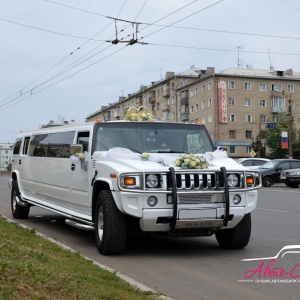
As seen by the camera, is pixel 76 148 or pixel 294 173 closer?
pixel 76 148

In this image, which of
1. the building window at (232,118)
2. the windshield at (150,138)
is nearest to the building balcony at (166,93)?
the building window at (232,118)

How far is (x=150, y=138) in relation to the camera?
9258mm

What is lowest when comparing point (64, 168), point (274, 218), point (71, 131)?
point (274, 218)

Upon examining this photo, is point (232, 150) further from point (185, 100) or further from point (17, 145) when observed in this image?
point (17, 145)

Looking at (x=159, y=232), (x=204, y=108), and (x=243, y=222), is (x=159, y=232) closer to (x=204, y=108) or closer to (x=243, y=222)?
(x=243, y=222)

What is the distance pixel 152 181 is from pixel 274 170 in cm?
2543

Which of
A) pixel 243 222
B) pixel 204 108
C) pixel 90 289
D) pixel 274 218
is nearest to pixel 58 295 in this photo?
pixel 90 289

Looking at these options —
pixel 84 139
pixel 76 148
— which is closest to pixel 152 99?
pixel 84 139

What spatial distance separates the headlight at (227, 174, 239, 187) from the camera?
8156 millimetres

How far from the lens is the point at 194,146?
31.0ft

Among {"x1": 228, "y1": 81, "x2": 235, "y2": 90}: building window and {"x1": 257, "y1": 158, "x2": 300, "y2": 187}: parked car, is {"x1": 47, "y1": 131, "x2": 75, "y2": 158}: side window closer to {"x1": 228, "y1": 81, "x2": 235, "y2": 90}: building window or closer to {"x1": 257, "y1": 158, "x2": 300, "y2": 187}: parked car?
{"x1": 257, "y1": 158, "x2": 300, "y2": 187}: parked car

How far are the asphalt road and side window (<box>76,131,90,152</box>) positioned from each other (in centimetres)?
165

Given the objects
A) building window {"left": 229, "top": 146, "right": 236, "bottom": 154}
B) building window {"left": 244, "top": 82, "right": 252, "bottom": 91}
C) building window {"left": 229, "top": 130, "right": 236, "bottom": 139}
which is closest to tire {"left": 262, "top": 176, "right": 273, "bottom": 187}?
building window {"left": 229, "top": 146, "right": 236, "bottom": 154}

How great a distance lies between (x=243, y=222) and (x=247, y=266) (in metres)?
1.22
